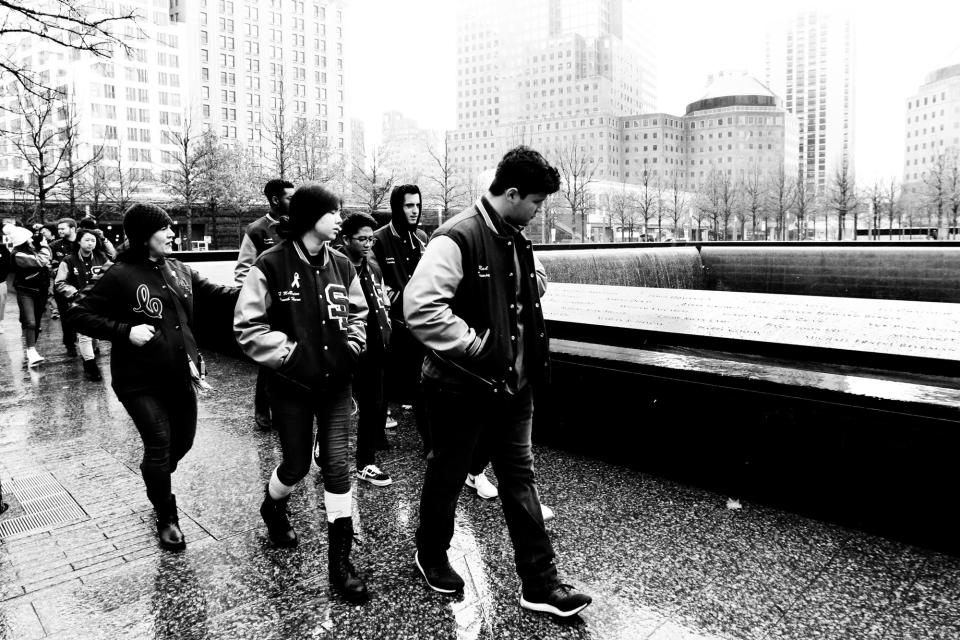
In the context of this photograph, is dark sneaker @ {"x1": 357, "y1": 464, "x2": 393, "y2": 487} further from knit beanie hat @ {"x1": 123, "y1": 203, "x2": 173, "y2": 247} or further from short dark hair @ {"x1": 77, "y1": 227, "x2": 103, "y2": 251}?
short dark hair @ {"x1": 77, "y1": 227, "x2": 103, "y2": 251}

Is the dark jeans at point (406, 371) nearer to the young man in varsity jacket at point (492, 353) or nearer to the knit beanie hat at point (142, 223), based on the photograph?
the young man in varsity jacket at point (492, 353)

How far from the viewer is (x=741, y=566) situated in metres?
3.61

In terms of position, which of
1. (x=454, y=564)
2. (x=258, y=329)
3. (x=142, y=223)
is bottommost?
(x=454, y=564)

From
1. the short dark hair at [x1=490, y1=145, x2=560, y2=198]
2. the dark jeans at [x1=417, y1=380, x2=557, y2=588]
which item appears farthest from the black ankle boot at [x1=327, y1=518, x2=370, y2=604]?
the short dark hair at [x1=490, y1=145, x2=560, y2=198]

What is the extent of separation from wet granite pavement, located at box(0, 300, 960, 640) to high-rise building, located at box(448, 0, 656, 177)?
406 ft

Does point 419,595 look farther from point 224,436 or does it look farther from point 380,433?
point 224,436

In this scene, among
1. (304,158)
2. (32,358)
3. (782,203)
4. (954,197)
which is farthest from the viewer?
(782,203)

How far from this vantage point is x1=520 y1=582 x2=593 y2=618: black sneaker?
10.0 feet

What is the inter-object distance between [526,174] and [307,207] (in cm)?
113

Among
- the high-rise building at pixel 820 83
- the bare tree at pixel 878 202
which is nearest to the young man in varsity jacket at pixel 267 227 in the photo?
the bare tree at pixel 878 202

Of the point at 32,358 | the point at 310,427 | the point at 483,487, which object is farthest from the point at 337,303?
the point at 32,358

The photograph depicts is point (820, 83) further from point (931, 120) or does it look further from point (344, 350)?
point (344, 350)

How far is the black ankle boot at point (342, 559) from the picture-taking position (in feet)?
10.8

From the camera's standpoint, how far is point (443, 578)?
3303 millimetres
